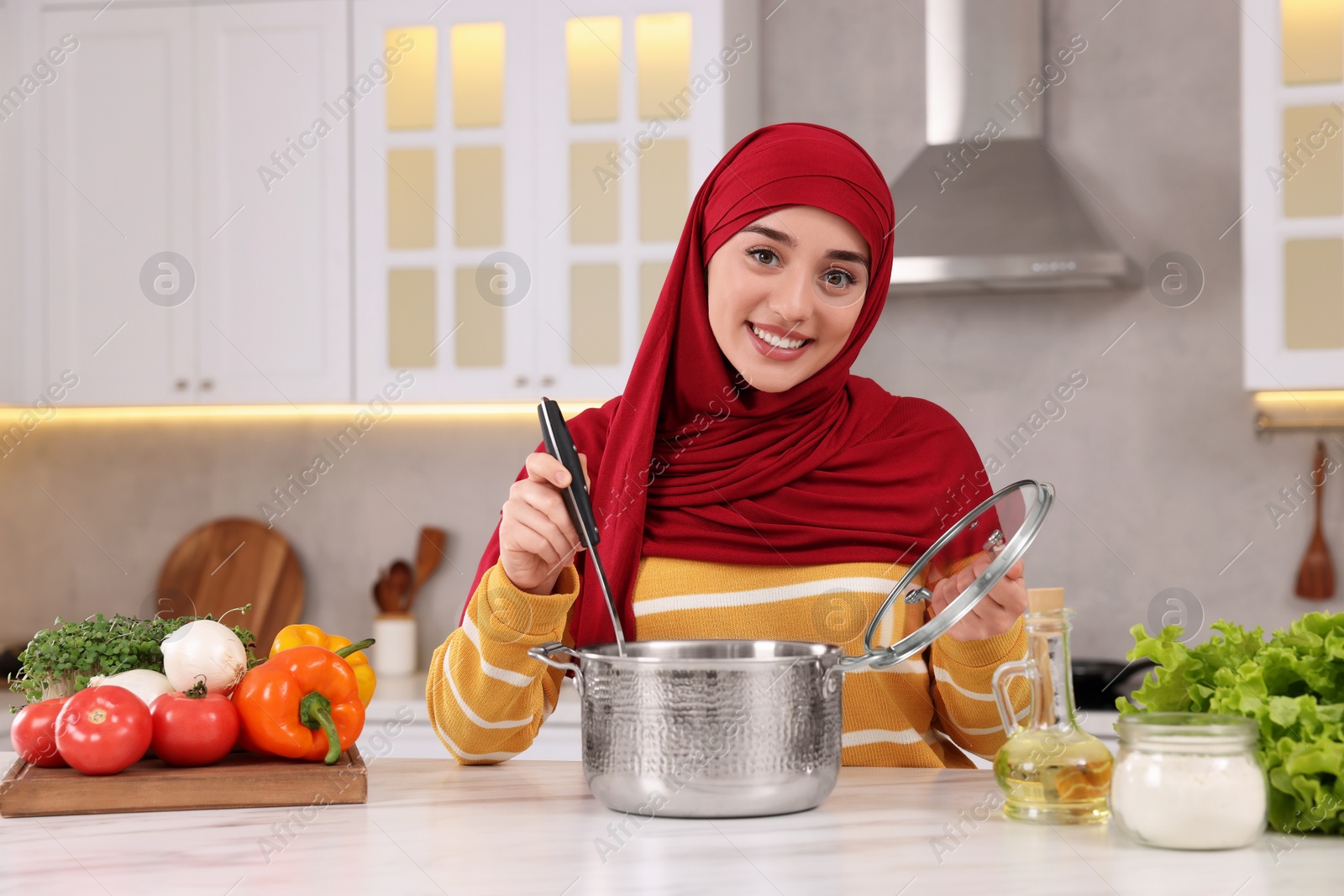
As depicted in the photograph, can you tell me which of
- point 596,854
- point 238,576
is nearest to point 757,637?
point 596,854

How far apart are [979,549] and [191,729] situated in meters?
0.64

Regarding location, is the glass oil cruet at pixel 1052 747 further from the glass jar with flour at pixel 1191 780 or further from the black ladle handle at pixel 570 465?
the black ladle handle at pixel 570 465

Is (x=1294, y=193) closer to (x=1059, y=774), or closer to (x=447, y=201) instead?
(x=447, y=201)

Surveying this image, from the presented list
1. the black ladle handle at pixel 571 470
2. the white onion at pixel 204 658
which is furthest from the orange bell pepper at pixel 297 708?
the black ladle handle at pixel 571 470

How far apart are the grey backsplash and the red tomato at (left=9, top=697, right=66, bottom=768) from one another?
1.99m

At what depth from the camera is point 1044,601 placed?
87 cm

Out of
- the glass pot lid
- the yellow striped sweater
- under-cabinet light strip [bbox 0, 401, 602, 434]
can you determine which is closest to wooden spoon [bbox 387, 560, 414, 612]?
under-cabinet light strip [bbox 0, 401, 602, 434]

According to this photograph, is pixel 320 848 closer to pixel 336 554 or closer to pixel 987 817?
pixel 987 817

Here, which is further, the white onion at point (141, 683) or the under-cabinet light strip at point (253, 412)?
the under-cabinet light strip at point (253, 412)

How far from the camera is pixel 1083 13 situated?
9.12 feet

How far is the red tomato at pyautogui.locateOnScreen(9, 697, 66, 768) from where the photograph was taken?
958mm

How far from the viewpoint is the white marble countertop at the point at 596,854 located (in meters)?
0.74

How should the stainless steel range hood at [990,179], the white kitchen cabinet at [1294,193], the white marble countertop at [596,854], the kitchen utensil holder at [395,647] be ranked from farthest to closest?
the kitchen utensil holder at [395,647] → the stainless steel range hood at [990,179] → the white kitchen cabinet at [1294,193] → the white marble countertop at [596,854]

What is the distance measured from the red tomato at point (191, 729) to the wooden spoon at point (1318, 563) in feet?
7.84
